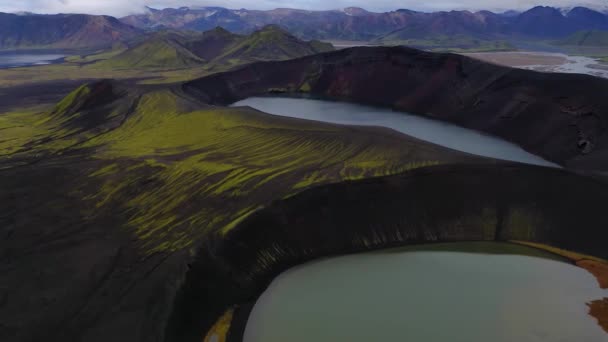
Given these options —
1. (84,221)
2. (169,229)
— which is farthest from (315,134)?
(84,221)

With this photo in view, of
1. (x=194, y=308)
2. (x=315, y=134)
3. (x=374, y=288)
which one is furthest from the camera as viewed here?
(x=315, y=134)

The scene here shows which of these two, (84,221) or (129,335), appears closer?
(129,335)

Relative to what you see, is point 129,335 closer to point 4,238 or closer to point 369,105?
Result: point 4,238

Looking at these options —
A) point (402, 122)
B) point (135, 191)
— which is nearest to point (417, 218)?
point (135, 191)

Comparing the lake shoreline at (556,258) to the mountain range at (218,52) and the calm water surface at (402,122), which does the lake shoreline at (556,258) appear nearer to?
the calm water surface at (402,122)

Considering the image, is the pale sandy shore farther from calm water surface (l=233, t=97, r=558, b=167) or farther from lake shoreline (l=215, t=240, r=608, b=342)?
lake shoreline (l=215, t=240, r=608, b=342)

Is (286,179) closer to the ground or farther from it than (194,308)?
farther from it

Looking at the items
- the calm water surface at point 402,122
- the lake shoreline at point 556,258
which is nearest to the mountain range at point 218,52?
the calm water surface at point 402,122
